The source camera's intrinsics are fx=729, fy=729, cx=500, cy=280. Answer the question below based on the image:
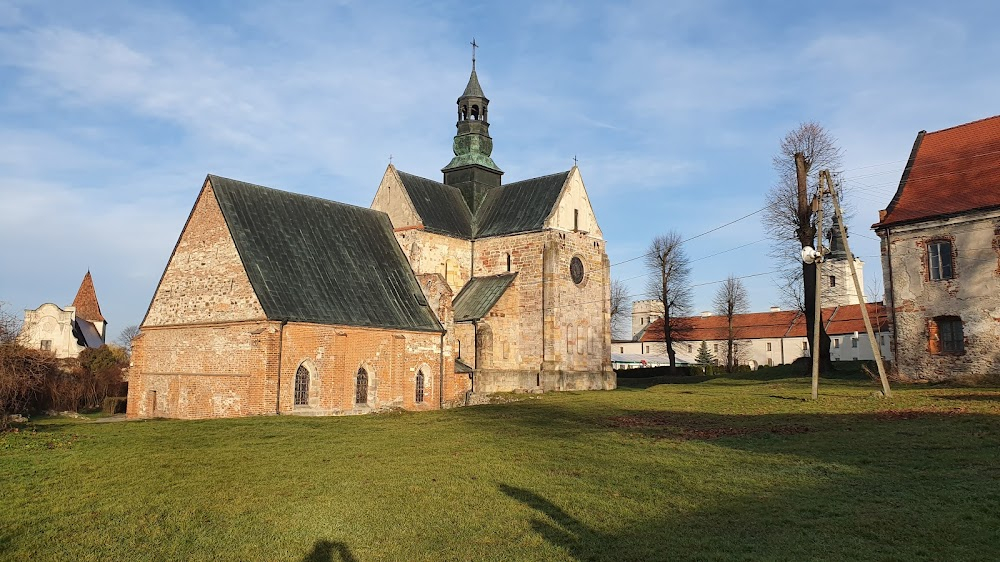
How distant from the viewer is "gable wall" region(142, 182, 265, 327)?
26.8 m

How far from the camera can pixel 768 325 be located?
268ft

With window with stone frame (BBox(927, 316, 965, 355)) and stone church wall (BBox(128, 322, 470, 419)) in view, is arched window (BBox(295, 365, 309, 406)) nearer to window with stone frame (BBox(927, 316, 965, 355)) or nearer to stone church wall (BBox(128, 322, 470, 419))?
stone church wall (BBox(128, 322, 470, 419))

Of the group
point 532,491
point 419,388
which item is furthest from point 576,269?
point 532,491

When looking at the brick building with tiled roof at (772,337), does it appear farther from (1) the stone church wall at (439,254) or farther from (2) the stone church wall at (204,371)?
(2) the stone church wall at (204,371)

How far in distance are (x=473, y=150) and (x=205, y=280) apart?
19.7 m

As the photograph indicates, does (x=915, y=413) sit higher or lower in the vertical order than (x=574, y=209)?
lower

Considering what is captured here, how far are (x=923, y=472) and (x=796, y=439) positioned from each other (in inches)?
158

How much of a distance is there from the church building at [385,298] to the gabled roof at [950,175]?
15209mm

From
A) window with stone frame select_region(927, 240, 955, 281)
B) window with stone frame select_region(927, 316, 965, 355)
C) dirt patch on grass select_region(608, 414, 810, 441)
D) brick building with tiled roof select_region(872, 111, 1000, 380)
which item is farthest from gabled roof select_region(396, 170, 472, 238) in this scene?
window with stone frame select_region(927, 316, 965, 355)

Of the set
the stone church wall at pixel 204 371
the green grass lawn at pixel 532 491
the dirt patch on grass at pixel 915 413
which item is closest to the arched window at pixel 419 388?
the stone church wall at pixel 204 371

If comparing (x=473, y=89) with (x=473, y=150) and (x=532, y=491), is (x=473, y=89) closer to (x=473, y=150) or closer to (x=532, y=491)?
(x=473, y=150)

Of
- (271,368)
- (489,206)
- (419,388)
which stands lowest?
(419,388)

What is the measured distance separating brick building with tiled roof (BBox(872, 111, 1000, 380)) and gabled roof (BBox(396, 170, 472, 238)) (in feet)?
66.8

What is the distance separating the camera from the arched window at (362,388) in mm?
28666
